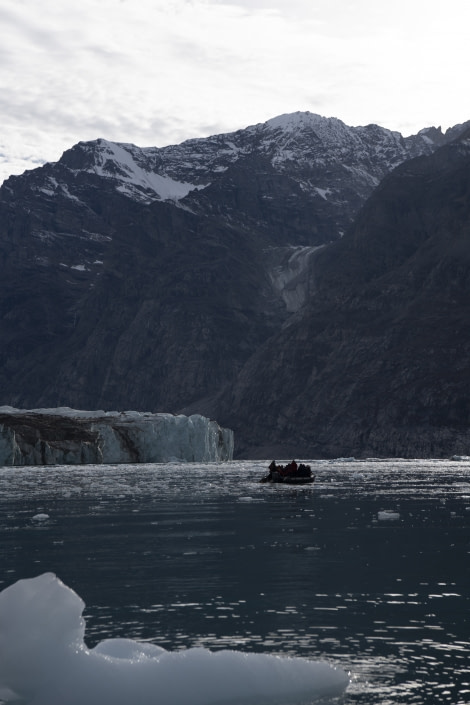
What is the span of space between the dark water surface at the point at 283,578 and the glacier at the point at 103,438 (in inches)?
3675

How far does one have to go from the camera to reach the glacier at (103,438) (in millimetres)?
155375

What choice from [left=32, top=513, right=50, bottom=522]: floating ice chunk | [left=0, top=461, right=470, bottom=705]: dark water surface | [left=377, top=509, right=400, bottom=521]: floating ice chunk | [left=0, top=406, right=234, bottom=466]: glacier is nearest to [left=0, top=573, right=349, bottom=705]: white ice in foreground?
[left=0, top=461, right=470, bottom=705]: dark water surface

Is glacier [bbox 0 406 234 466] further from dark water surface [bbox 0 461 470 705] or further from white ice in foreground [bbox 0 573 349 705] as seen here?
white ice in foreground [bbox 0 573 349 705]

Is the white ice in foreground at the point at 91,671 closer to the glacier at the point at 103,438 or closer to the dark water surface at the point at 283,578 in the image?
the dark water surface at the point at 283,578

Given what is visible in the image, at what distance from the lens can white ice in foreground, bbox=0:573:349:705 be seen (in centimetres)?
1775

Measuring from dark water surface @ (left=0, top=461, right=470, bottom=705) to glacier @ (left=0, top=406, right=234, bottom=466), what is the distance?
9335 centimetres

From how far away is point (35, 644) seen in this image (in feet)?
58.5

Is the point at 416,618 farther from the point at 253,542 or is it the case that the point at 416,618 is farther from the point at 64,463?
the point at 64,463

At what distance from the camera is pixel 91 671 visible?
1802 centimetres

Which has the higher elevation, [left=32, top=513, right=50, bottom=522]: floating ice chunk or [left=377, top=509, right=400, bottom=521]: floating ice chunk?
[left=377, top=509, right=400, bottom=521]: floating ice chunk

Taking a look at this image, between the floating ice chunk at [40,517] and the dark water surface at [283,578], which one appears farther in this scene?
the floating ice chunk at [40,517]

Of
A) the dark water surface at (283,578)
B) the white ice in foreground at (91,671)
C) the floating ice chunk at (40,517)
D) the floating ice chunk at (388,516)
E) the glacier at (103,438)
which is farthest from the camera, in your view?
the glacier at (103,438)

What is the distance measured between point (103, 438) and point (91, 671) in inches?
6057

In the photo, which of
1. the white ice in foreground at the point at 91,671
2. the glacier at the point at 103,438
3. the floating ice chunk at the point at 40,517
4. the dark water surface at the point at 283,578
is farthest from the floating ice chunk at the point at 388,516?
the glacier at the point at 103,438
